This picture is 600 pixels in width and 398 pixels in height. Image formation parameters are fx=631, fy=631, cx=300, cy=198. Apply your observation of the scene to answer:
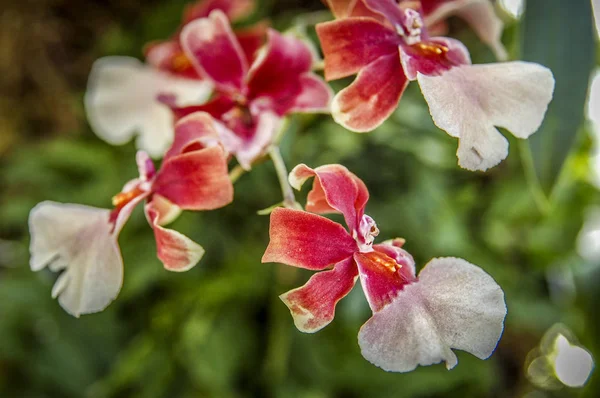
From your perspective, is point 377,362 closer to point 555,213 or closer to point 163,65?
point 163,65

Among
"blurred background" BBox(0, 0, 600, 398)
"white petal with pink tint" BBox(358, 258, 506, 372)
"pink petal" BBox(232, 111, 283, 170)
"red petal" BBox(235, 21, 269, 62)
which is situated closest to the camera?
"white petal with pink tint" BBox(358, 258, 506, 372)

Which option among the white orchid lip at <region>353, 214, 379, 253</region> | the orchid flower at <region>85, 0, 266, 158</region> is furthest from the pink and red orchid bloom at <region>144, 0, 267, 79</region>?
the white orchid lip at <region>353, 214, 379, 253</region>

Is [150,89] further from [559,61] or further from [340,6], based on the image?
[559,61]

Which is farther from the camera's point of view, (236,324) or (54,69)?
(54,69)

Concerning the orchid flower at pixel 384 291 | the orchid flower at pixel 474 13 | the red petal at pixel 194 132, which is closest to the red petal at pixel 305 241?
the orchid flower at pixel 384 291

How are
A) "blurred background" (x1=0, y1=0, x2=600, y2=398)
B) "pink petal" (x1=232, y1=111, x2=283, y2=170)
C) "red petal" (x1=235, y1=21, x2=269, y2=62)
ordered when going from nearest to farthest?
"pink petal" (x1=232, y1=111, x2=283, y2=170) → "red petal" (x1=235, y1=21, x2=269, y2=62) → "blurred background" (x1=0, y1=0, x2=600, y2=398)

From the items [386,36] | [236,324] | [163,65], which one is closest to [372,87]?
[386,36]

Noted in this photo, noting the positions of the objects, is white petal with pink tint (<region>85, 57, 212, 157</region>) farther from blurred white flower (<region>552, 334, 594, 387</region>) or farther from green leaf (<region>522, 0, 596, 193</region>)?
blurred white flower (<region>552, 334, 594, 387</region>)

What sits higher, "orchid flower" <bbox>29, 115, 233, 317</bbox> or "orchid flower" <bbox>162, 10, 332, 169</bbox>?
"orchid flower" <bbox>162, 10, 332, 169</bbox>
